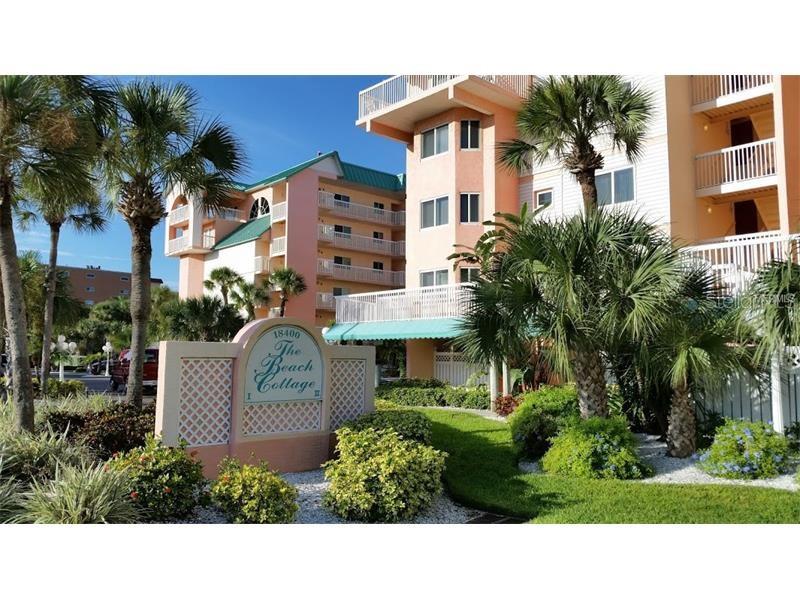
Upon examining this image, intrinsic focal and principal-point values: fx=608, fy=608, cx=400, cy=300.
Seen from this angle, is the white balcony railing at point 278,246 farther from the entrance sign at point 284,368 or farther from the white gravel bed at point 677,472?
the white gravel bed at point 677,472

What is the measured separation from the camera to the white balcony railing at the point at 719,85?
16891 mm

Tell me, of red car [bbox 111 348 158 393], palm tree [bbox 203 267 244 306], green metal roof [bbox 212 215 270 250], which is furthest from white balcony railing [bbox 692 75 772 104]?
palm tree [bbox 203 267 244 306]

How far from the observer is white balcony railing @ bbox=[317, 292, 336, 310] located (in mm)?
31531

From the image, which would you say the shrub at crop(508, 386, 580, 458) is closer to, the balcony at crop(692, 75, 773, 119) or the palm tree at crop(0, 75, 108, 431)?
the palm tree at crop(0, 75, 108, 431)

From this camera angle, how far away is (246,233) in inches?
1326

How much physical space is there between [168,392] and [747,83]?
17.4m

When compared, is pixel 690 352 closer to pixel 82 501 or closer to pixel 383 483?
pixel 383 483

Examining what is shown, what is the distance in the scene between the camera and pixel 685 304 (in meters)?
8.55

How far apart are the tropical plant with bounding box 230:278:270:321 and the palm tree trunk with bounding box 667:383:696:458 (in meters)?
23.4

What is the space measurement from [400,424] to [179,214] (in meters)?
32.8

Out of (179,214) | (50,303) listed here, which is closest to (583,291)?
(50,303)

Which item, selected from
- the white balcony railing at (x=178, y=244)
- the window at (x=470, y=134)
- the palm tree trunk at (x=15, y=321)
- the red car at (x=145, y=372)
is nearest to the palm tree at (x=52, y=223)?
the palm tree trunk at (x=15, y=321)

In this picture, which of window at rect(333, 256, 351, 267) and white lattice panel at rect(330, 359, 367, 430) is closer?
white lattice panel at rect(330, 359, 367, 430)
